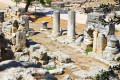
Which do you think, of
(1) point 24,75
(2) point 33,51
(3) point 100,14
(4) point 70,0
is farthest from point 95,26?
(4) point 70,0

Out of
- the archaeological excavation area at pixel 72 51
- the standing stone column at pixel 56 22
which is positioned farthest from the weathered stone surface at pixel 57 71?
the standing stone column at pixel 56 22

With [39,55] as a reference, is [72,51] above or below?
below

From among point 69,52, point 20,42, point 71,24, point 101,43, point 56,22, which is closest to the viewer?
point 101,43

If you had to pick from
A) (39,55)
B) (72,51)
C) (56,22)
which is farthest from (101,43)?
(56,22)

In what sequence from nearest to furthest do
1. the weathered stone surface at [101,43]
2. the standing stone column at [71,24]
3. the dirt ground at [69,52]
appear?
the dirt ground at [69,52] < the weathered stone surface at [101,43] < the standing stone column at [71,24]

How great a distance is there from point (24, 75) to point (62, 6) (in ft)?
127

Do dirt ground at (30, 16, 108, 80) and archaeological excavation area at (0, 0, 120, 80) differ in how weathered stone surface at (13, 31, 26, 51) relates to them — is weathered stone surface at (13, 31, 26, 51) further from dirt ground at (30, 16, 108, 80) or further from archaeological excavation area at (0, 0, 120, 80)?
dirt ground at (30, 16, 108, 80)

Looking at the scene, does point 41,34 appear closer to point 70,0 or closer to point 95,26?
point 95,26

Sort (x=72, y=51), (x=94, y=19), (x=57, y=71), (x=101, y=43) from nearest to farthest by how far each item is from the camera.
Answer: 1. (x=57, y=71)
2. (x=101, y=43)
3. (x=94, y=19)
4. (x=72, y=51)

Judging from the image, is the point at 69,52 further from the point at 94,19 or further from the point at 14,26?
the point at 14,26

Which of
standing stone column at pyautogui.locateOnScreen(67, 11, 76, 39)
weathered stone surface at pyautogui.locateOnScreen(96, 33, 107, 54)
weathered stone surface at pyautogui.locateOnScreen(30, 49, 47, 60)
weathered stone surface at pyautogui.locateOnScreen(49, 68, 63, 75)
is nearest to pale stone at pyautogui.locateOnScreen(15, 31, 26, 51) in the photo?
weathered stone surface at pyautogui.locateOnScreen(30, 49, 47, 60)

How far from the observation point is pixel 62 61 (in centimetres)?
1308

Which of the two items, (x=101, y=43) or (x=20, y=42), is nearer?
(x=101, y=43)

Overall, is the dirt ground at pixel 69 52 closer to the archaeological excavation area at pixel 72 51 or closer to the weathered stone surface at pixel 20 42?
the archaeological excavation area at pixel 72 51
